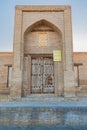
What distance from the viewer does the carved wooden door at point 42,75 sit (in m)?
10.7

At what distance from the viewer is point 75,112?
609cm

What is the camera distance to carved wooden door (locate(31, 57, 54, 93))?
10.7m

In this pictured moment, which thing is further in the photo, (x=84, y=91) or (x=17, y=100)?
(x=84, y=91)

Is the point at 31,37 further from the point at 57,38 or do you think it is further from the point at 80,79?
the point at 80,79

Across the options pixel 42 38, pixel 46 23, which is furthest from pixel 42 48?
pixel 46 23

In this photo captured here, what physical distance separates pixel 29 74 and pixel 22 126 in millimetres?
4894

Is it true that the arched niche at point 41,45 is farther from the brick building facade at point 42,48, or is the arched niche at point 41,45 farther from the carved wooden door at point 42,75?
the carved wooden door at point 42,75

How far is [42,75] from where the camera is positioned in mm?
10859

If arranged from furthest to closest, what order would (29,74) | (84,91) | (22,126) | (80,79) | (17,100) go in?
(80,79)
(84,91)
(29,74)
(17,100)
(22,126)

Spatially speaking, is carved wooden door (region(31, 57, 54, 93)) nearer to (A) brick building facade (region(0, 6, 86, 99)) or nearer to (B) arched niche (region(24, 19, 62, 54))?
(A) brick building facade (region(0, 6, 86, 99))

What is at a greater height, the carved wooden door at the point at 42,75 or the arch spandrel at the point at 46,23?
the arch spandrel at the point at 46,23

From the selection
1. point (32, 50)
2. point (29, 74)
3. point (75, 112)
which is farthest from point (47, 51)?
point (75, 112)

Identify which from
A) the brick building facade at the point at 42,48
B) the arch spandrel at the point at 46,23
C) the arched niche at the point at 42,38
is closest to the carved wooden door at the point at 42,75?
the brick building facade at the point at 42,48

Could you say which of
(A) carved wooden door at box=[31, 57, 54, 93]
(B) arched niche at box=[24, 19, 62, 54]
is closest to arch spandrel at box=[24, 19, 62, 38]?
(B) arched niche at box=[24, 19, 62, 54]
